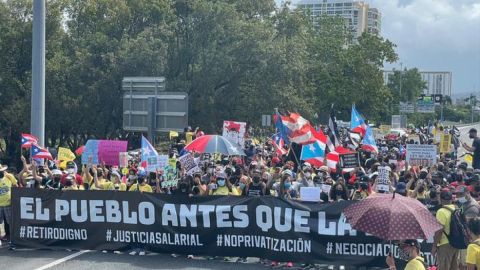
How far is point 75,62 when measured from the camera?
116 ft

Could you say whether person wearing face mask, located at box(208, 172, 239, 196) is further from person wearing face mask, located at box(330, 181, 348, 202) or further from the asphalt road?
person wearing face mask, located at box(330, 181, 348, 202)

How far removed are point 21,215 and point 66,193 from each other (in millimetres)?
1017

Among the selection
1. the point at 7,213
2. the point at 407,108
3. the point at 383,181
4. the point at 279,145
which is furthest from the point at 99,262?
the point at 407,108

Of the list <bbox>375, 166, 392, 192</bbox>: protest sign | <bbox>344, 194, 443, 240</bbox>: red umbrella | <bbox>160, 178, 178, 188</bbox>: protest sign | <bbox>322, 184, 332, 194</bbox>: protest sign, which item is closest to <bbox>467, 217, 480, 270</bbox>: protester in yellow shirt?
<bbox>344, 194, 443, 240</bbox>: red umbrella

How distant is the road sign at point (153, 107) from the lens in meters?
19.3

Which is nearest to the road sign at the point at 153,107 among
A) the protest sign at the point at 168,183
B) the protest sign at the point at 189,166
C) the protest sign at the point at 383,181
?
the protest sign at the point at 189,166

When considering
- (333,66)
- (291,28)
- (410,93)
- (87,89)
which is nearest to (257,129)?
(291,28)

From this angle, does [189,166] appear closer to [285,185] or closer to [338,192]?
[285,185]

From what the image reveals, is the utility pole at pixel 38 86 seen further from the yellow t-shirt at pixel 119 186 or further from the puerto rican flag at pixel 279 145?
the puerto rican flag at pixel 279 145

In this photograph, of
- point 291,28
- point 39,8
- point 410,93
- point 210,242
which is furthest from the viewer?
point 410,93

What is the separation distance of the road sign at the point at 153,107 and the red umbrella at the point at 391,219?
38.9 feet

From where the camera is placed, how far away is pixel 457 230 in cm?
937

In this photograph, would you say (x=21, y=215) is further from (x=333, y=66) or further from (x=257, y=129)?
Result: (x=333, y=66)

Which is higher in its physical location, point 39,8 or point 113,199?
point 39,8
